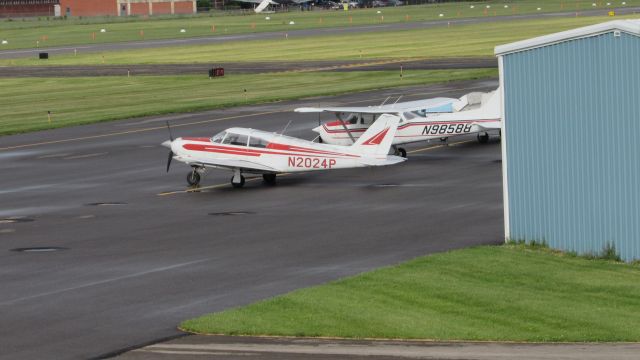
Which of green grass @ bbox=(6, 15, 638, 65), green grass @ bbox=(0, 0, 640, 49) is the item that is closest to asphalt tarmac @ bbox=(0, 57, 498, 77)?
green grass @ bbox=(6, 15, 638, 65)

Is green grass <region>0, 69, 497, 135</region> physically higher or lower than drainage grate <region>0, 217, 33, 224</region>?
higher

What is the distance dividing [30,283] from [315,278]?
251 inches

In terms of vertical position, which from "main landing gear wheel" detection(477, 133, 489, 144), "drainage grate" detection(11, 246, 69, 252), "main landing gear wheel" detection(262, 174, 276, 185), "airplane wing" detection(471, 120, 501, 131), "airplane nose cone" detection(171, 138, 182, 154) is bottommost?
"drainage grate" detection(11, 246, 69, 252)

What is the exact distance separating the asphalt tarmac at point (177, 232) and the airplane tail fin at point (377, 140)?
50.1 inches

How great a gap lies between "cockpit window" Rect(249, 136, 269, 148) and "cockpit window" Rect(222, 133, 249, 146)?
0.18 meters

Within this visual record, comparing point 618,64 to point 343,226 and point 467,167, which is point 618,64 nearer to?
point 343,226

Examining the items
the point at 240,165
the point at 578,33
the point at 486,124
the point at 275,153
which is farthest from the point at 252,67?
the point at 578,33

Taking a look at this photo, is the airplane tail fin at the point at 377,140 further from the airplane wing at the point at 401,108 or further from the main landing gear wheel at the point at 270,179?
the airplane wing at the point at 401,108

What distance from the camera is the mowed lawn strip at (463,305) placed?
909 inches

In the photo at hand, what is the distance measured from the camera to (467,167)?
49000mm

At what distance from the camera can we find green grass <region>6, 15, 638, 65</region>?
11512 cm

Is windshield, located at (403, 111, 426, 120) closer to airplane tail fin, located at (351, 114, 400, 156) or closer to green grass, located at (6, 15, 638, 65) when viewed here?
airplane tail fin, located at (351, 114, 400, 156)

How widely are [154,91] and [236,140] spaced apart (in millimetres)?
45720

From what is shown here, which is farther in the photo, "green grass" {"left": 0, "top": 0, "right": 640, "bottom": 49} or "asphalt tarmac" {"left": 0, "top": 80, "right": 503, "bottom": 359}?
"green grass" {"left": 0, "top": 0, "right": 640, "bottom": 49}
